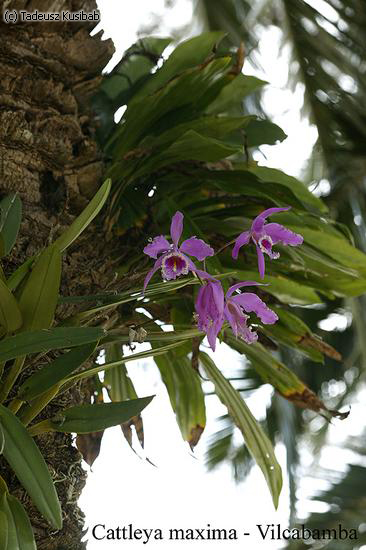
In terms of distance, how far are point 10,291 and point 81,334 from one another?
0.11 meters

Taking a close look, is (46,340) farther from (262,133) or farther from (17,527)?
(262,133)

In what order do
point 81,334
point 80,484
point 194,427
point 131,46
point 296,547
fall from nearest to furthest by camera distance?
point 81,334 → point 80,484 → point 194,427 → point 131,46 → point 296,547

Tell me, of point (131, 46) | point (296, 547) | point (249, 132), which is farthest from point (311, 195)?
point (296, 547)

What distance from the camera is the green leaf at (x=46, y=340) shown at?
2.38ft

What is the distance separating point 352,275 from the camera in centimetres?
111

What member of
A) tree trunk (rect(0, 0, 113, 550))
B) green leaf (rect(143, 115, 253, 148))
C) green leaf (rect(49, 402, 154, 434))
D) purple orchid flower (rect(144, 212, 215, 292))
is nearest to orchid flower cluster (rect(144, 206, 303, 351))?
purple orchid flower (rect(144, 212, 215, 292))

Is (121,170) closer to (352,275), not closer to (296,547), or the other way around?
(352,275)

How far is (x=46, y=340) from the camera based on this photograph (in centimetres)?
73

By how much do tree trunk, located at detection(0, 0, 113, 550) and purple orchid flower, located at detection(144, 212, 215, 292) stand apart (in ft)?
0.70

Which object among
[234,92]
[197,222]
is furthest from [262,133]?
[197,222]

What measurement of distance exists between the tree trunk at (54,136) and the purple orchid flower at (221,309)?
0.22 m

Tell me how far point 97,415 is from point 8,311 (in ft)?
0.46

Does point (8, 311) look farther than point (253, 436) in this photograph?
No

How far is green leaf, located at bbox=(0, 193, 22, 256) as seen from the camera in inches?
34.4
